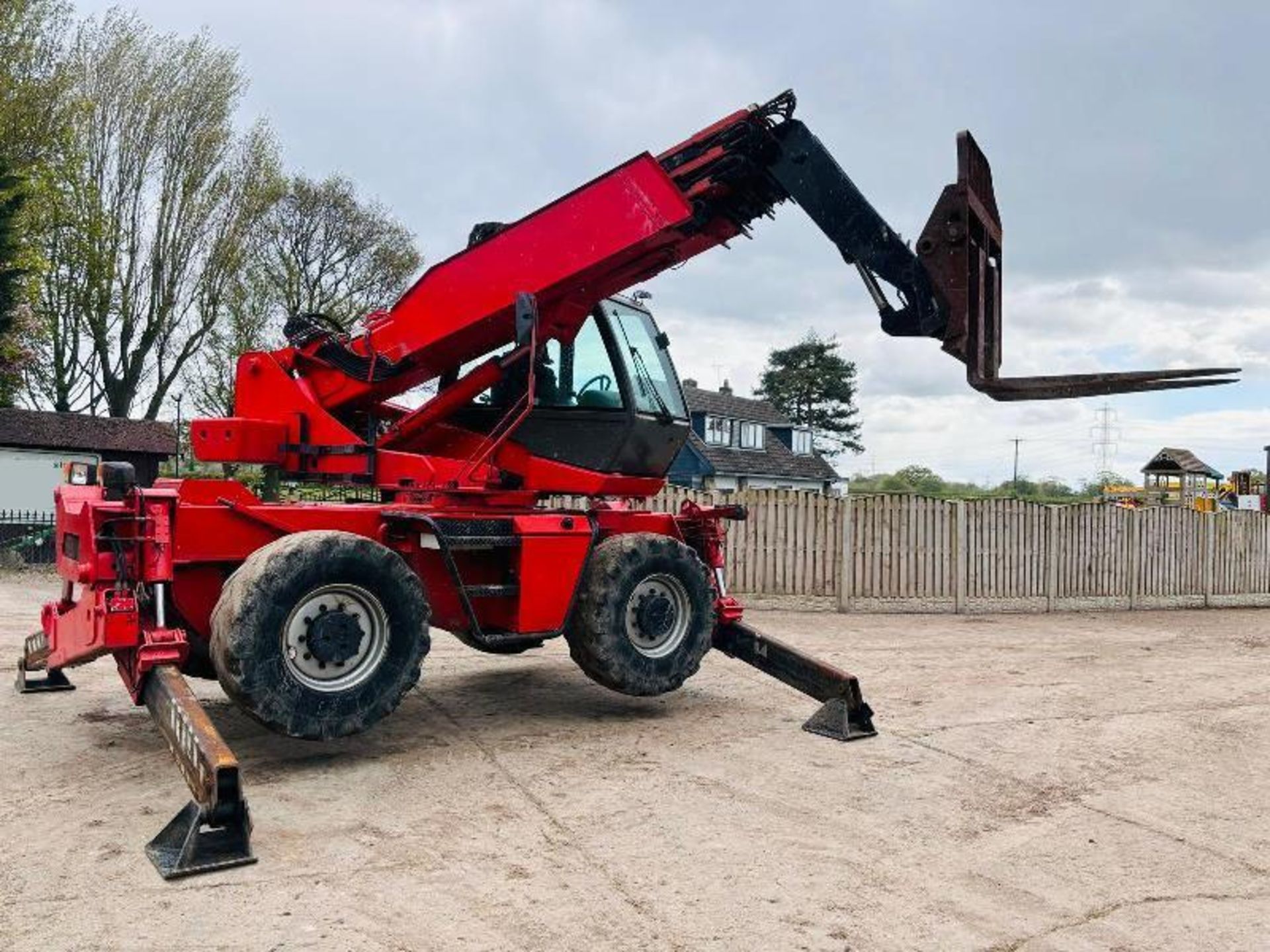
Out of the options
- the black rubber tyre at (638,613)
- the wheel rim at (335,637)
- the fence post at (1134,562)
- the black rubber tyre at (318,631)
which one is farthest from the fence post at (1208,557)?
the wheel rim at (335,637)

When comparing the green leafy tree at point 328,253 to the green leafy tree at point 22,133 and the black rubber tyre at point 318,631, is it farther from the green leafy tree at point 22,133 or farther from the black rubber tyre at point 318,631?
the black rubber tyre at point 318,631

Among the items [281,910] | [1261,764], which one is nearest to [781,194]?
[1261,764]

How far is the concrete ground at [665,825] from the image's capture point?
387 centimetres

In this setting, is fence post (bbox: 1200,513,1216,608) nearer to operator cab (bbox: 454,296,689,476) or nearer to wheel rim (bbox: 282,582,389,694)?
operator cab (bbox: 454,296,689,476)

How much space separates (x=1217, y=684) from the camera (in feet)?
31.1

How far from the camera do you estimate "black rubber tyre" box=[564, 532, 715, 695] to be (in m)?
6.90

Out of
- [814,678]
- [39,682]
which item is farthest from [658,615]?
[39,682]

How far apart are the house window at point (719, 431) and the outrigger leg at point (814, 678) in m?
36.7

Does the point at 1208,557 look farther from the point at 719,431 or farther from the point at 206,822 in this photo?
the point at 719,431

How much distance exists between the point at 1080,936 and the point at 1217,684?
261 inches

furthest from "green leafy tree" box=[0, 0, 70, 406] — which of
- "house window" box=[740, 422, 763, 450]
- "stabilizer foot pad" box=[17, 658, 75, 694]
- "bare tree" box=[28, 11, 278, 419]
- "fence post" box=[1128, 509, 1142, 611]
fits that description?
"house window" box=[740, 422, 763, 450]

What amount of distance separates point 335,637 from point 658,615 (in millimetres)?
2307

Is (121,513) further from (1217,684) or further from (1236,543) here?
(1236,543)

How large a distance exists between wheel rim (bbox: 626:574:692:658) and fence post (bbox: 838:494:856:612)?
8039 millimetres
